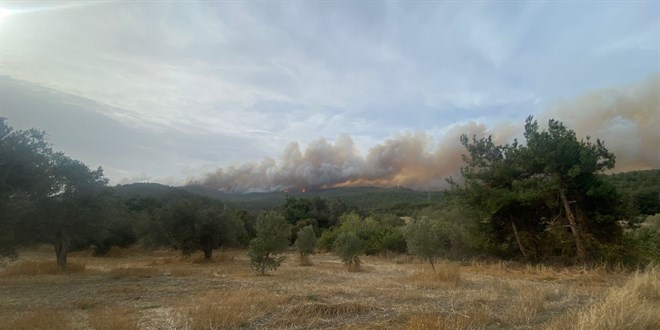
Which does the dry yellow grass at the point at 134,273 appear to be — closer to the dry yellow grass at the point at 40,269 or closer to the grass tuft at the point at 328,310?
the dry yellow grass at the point at 40,269

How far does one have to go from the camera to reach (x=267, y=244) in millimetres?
25953

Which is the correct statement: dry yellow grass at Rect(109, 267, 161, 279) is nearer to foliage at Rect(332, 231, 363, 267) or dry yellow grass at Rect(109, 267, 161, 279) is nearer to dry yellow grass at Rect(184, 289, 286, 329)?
dry yellow grass at Rect(184, 289, 286, 329)

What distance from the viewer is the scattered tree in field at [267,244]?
986 inches

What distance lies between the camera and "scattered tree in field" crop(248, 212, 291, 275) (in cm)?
2505

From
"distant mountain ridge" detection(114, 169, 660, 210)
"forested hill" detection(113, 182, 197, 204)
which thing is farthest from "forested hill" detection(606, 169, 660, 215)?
"forested hill" detection(113, 182, 197, 204)

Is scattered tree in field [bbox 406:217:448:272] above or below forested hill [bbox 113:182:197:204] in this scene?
below

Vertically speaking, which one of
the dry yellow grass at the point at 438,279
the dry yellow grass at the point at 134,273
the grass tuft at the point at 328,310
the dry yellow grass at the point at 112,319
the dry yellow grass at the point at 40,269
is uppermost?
the dry yellow grass at the point at 112,319

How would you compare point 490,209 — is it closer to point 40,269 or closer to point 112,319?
point 112,319

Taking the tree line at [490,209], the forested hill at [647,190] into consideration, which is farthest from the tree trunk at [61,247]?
the forested hill at [647,190]

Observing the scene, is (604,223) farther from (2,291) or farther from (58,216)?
(58,216)

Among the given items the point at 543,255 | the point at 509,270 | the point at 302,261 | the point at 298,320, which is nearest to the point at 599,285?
the point at 509,270

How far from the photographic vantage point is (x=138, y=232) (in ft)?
136

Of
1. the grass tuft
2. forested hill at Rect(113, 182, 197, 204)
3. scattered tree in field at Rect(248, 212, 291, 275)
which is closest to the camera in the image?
the grass tuft

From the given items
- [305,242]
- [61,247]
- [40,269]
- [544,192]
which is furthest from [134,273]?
[544,192]
